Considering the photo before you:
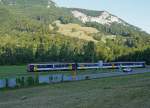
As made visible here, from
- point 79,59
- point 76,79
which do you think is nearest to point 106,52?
point 79,59

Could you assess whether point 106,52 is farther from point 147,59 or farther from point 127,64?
point 127,64

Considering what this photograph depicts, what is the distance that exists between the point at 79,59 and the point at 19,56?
23596 mm

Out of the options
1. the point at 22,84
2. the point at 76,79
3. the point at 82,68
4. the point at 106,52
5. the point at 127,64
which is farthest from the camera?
the point at 106,52

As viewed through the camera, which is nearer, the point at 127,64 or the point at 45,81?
the point at 45,81

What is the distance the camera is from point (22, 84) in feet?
204

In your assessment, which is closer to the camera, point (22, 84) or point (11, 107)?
point (11, 107)

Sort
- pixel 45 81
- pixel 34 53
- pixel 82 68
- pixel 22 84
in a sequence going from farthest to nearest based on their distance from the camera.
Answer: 1. pixel 34 53
2. pixel 82 68
3. pixel 45 81
4. pixel 22 84

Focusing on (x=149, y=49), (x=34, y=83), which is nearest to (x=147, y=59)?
(x=149, y=49)

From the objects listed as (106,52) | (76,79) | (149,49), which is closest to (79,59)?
(106,52)

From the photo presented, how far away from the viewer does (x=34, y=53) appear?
16200cm

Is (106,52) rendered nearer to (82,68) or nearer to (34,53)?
(34,53)

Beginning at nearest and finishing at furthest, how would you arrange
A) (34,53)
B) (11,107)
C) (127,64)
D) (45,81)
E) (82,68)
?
1. (11,107)
2. (45,81)
3. (82,68)
4. (127,64)
5. (34,53)

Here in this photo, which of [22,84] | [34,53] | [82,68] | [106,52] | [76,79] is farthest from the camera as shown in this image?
[106,52]

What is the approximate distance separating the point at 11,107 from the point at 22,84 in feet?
96.3
